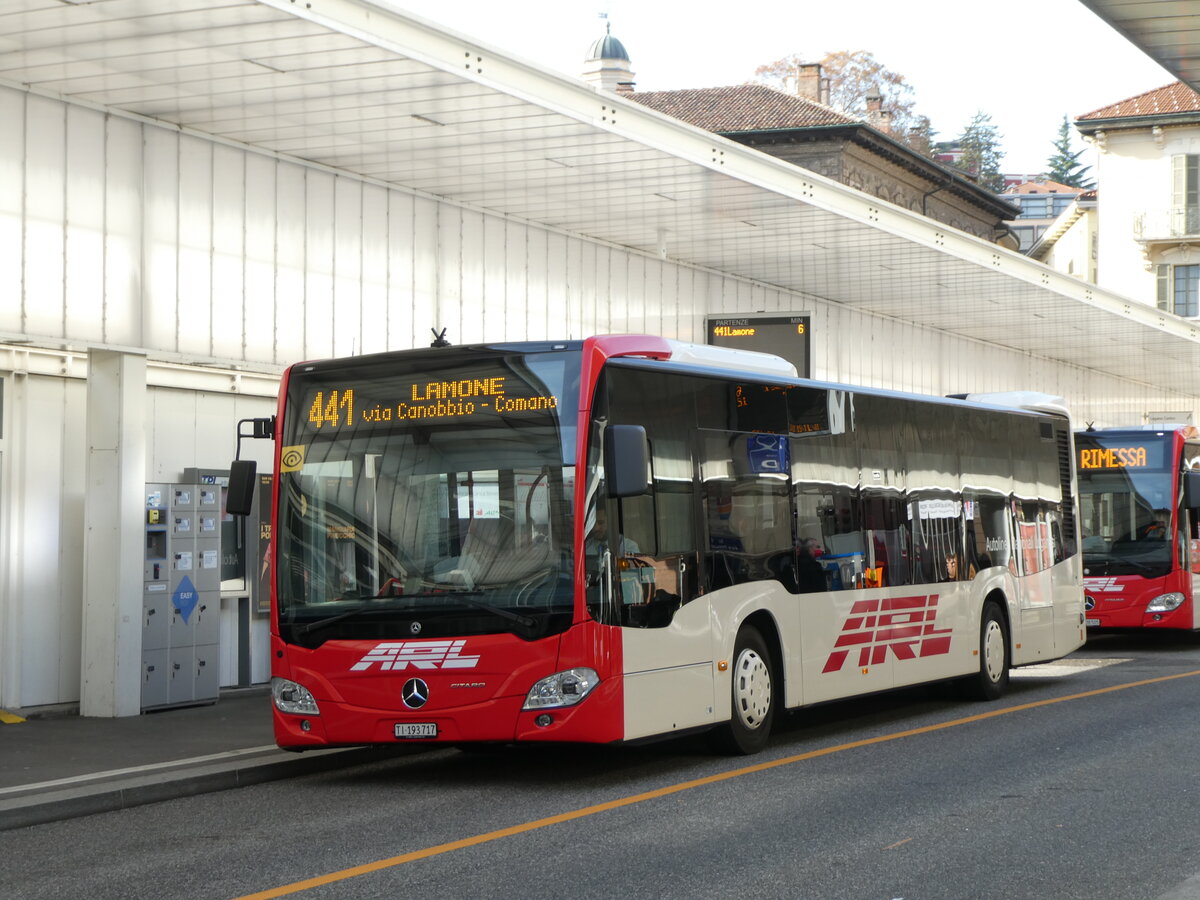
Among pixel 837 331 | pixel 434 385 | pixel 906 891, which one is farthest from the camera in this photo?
pixel 837 331

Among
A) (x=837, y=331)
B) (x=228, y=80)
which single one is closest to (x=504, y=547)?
(x=228, y=80)

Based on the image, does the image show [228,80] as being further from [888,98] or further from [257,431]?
[888,98]

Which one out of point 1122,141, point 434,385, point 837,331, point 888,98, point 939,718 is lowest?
point 939,718

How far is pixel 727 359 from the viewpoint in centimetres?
1255

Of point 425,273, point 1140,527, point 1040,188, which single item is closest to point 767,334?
point 425,273

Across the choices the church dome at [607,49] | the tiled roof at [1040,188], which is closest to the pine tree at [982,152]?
the tiled roof at [1040,188]

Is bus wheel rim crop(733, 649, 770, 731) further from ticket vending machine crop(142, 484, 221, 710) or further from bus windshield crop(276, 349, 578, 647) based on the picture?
ticket vending machine crop(142, 484, 221, 710)

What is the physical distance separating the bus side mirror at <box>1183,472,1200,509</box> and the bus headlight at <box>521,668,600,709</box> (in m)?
15.3

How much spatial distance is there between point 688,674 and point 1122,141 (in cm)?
5701

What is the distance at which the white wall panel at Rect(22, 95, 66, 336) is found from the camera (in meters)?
13.6

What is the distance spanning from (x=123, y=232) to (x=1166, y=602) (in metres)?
15.5

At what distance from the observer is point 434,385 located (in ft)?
35.8

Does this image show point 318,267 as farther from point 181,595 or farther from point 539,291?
point 539,291

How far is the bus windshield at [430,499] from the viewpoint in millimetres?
10398
